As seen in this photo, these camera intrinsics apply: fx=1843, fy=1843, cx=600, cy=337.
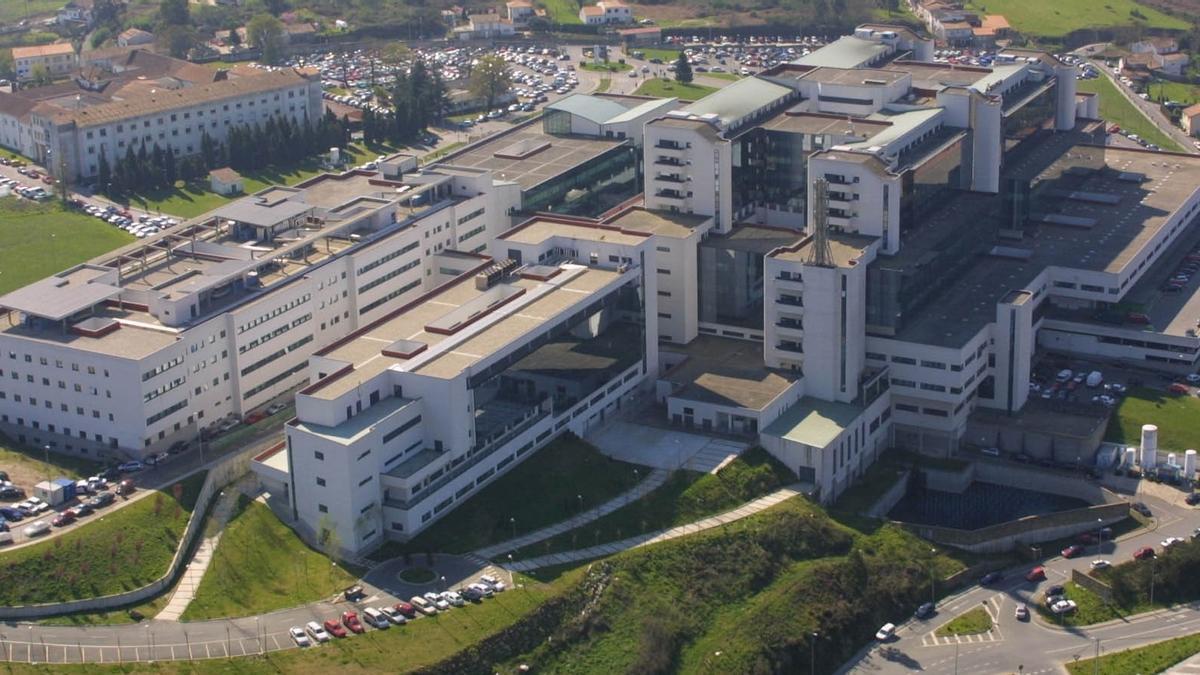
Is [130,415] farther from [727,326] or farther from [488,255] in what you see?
[727,326]

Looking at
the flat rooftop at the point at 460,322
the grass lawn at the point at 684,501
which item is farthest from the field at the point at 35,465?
the grass lawn at the point at 684,501

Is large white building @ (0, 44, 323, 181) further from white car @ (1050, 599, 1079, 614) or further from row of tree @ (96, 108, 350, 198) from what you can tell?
white car @ (1050, 599, 1079, 614)

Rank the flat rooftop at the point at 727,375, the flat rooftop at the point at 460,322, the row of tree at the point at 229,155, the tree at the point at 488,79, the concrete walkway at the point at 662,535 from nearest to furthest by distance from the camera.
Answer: the concrete walkway at the point at 662,535, the flat rooftop at the point at 460,322, the flat rooftop at the point at 727,375, the row of tree at the point at 229,155, the tree at the point at 488,79

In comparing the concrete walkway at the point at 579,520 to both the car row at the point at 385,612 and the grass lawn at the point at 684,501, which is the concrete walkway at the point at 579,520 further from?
the car row at the point at 385,612

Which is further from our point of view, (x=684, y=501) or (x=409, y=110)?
(x=409, y=110)

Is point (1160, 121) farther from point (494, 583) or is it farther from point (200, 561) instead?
point (200, 561)

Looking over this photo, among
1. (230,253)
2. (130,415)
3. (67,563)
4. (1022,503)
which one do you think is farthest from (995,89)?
(67,563)

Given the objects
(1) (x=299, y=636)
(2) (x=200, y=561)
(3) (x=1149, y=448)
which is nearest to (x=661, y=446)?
(2) (x=200, y=561)
